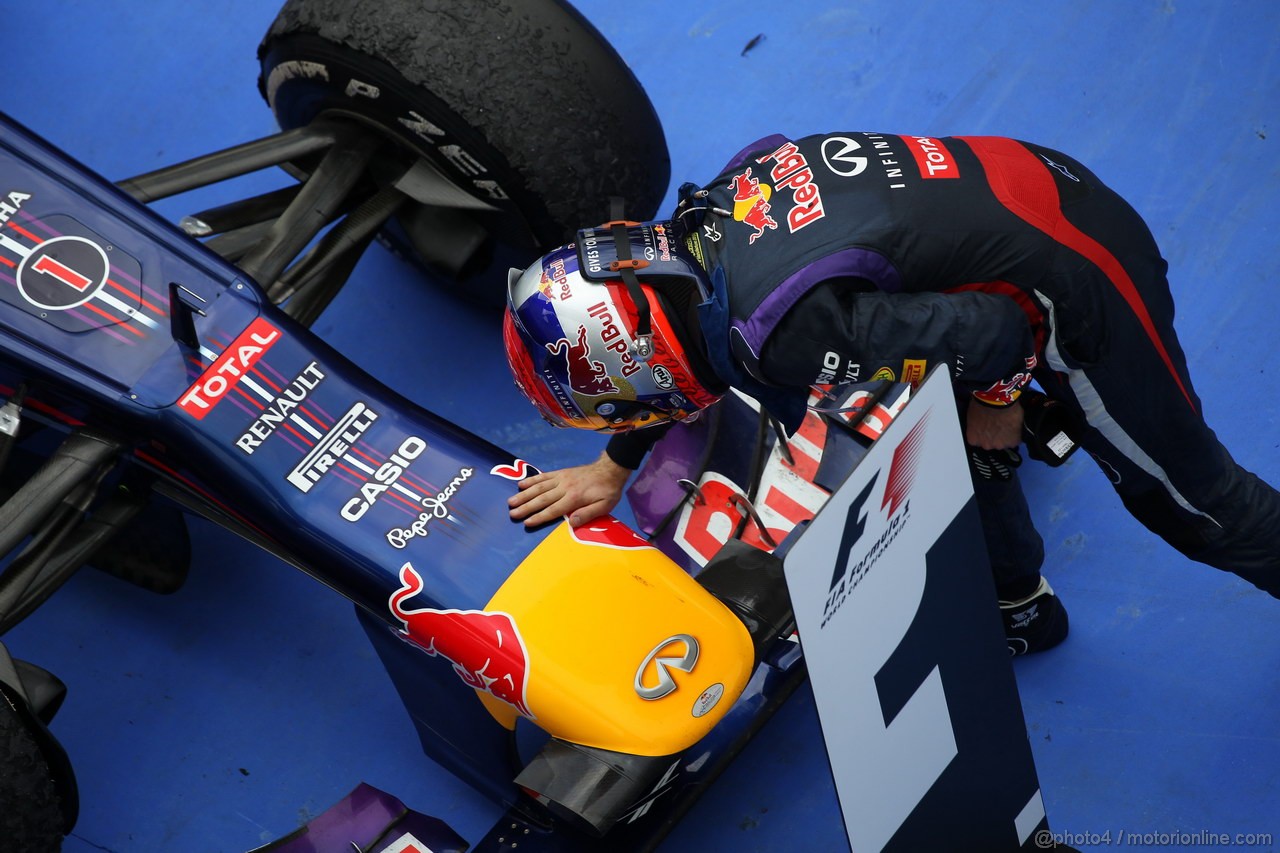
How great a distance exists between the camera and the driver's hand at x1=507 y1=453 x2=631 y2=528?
233 centimetres

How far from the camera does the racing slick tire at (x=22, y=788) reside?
2170 millimetres

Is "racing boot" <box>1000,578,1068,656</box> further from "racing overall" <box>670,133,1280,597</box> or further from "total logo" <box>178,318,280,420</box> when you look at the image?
"total logo" <box>178,318,280,420</box>

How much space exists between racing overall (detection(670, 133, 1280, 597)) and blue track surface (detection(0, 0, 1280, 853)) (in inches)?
28.4

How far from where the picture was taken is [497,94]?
106 inches

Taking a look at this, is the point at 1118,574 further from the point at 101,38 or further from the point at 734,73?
the point at 101,38

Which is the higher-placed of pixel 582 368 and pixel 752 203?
pixel 752 203

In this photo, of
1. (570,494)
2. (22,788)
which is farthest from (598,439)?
(22,788)

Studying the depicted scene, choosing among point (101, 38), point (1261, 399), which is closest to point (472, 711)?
point (1261, 399)

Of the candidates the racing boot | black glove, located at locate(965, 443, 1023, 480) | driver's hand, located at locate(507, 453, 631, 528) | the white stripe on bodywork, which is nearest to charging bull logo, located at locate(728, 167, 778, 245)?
the white stripe on bodywork

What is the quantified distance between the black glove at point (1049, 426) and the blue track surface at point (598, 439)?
713 mm

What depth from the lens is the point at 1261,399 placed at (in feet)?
10.2

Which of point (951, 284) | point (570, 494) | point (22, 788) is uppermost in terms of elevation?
point (951, 284)

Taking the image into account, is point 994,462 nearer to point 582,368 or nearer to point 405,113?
point 582,368

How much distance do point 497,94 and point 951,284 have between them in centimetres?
114
